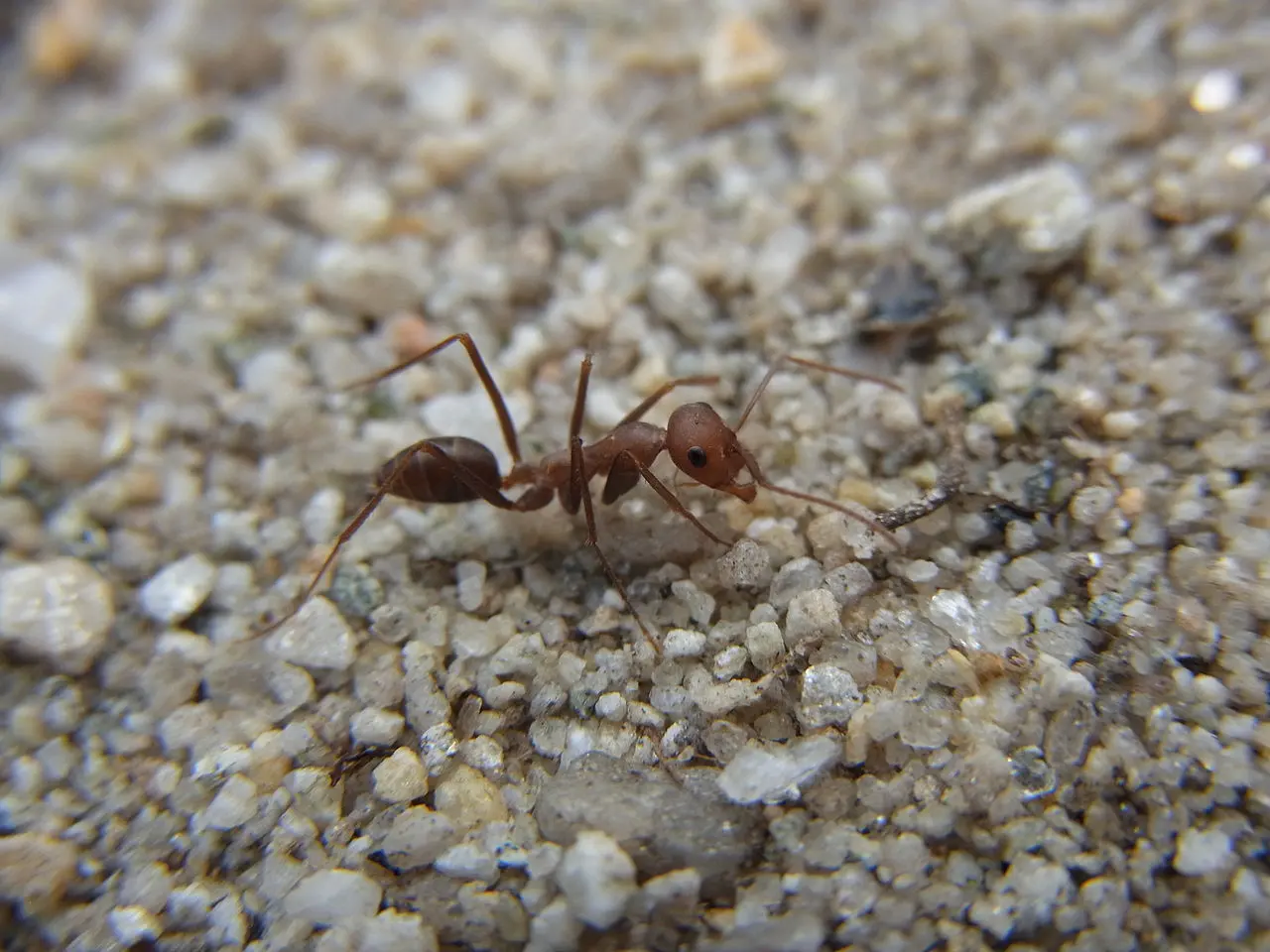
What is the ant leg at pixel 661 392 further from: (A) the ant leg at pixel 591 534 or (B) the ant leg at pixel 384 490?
(B) the ant leg at pixel 384 490

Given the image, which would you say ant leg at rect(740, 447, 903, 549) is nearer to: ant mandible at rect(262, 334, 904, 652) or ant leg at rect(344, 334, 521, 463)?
ant mandible at rect(262, 334, 904, 652)

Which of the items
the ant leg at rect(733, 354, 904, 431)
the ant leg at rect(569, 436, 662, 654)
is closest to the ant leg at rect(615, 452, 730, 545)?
the ant leg at rect(569, 436, 662, 654)

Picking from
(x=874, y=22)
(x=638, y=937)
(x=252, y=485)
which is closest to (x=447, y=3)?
(x=874, y=22)

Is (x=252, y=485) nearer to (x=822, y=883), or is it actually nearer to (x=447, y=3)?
(x=822, y=883)

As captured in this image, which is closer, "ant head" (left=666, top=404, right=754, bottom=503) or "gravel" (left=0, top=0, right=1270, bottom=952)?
"gravel" (left=0, top=0, right=1270, bottom=952)

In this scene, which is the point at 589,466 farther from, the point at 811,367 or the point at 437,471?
the point at 811,367

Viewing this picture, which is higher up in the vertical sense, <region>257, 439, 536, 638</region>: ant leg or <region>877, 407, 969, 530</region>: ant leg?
<region>257, 439, 536, 638</region>: ant leg

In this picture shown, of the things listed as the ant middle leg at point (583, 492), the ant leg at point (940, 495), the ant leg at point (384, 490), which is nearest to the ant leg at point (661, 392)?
the ant middle leg at point (583, 492)

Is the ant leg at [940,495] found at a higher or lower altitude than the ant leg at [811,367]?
lower
